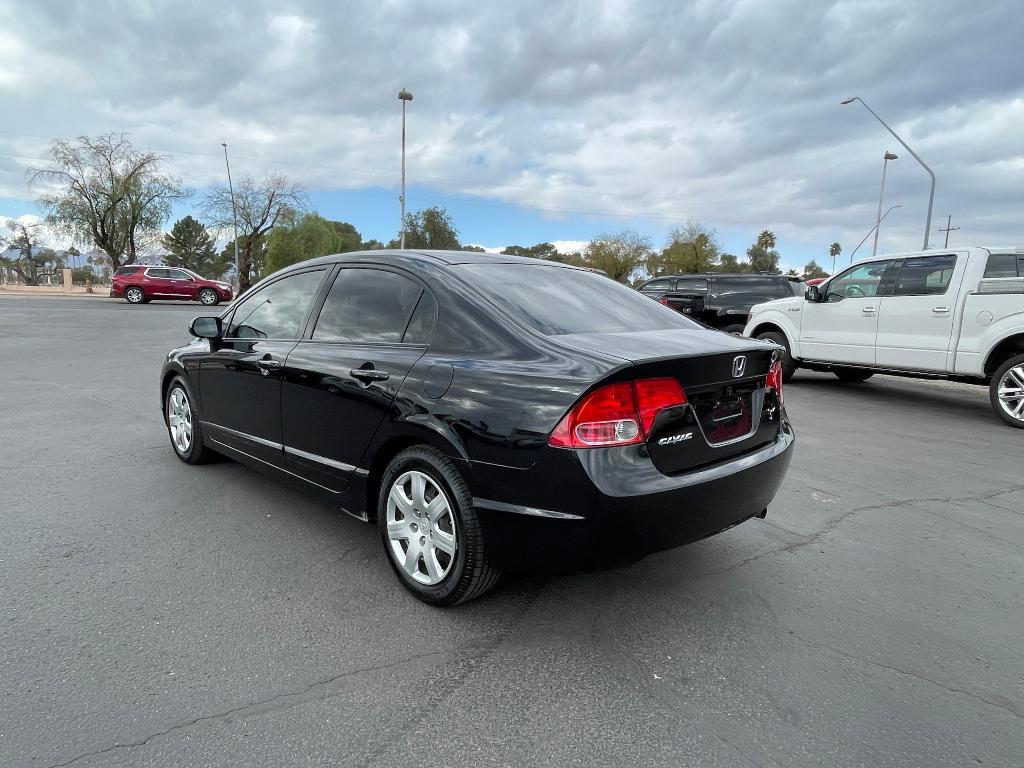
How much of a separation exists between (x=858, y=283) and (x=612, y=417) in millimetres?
7943

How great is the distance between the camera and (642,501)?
8.07 ft

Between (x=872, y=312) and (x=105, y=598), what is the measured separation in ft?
29.4

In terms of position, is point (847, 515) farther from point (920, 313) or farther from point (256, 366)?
point (920, 313)

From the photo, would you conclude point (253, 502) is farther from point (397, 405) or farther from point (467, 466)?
point (467, 466)

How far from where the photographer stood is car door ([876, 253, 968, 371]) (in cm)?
781

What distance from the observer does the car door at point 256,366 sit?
385cm

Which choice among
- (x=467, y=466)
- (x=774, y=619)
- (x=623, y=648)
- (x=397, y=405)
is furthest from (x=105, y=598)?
(x=774, y=619)

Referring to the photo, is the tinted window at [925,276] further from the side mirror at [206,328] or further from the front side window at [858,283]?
the side mirror at [206,328]

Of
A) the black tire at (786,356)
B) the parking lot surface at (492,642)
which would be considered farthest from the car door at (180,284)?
the parking lot surface at (492,642)

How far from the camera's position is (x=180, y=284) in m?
31.7

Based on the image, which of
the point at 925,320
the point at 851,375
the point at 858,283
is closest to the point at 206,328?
the point at 925,320

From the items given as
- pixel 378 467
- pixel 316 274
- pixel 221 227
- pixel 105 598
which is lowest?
pixel 105 598

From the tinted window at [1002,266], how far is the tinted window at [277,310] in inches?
302

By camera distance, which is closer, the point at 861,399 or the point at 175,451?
the point at 175,451
